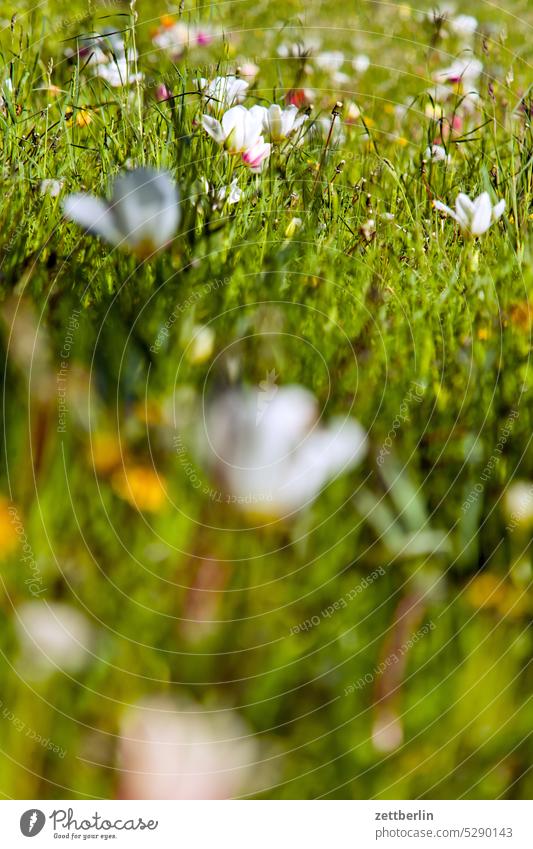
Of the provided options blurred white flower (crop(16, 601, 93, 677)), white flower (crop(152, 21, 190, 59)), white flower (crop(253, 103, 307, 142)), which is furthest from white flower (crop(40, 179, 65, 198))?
blurred white flower (crop(16, 601, 93, 677))

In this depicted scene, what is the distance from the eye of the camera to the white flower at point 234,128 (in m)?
1.18

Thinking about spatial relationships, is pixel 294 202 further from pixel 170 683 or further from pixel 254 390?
pixel 170 683

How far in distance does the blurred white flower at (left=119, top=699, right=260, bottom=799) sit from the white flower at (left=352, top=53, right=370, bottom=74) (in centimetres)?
163

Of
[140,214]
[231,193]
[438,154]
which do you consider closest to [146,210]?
[140,214]

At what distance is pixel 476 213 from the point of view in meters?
1.18

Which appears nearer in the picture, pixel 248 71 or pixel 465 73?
pixel 248 71

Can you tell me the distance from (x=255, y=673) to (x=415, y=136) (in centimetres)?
124

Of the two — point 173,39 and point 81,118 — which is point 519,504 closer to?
point 81,118

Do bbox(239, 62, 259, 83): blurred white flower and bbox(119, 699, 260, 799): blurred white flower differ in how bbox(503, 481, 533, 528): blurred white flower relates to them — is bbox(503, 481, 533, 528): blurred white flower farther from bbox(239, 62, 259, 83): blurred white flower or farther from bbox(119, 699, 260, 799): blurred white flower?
bbox(239, 62, 259, 83): blurred white flower

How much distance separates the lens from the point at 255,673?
25.4 inches

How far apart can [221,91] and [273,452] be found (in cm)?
79

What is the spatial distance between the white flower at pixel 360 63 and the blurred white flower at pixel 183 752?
5.33ft

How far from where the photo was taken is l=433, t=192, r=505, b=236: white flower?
1.18 metres
